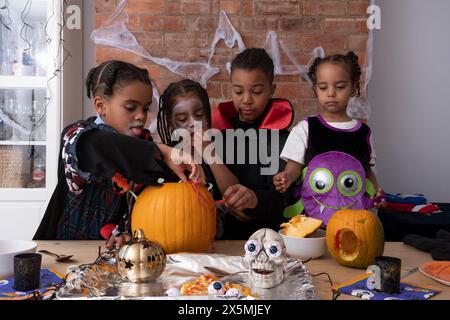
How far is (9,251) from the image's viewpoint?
0.90 meters

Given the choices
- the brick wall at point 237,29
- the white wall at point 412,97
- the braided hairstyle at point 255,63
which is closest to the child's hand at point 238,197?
the braided hairstyle at point 255,63

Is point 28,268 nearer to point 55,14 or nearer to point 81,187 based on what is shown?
point 81,187

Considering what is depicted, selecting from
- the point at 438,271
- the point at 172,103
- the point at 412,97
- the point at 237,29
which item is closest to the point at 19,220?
the point at 172,103

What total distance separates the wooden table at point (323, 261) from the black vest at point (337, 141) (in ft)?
1.85

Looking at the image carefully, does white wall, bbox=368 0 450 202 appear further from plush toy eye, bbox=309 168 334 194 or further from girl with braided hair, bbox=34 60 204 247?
girl with braided hair, bbox=34 60 204 247

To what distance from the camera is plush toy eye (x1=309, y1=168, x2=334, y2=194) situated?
5.21ft

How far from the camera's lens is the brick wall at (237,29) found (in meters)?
2.46

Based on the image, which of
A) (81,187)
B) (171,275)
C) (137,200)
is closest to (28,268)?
(171,275)

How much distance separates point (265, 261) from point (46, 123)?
192 centimetres

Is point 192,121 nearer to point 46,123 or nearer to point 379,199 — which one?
point 379,199

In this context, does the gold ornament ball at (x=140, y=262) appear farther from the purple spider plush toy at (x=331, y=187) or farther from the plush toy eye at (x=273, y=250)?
the purple spider plush toy at (x=331, y=187)

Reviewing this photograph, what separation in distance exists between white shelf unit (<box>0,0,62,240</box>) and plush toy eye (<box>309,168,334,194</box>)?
139 centimetres

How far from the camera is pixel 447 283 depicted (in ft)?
2.68

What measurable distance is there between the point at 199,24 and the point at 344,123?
3.60 ft
